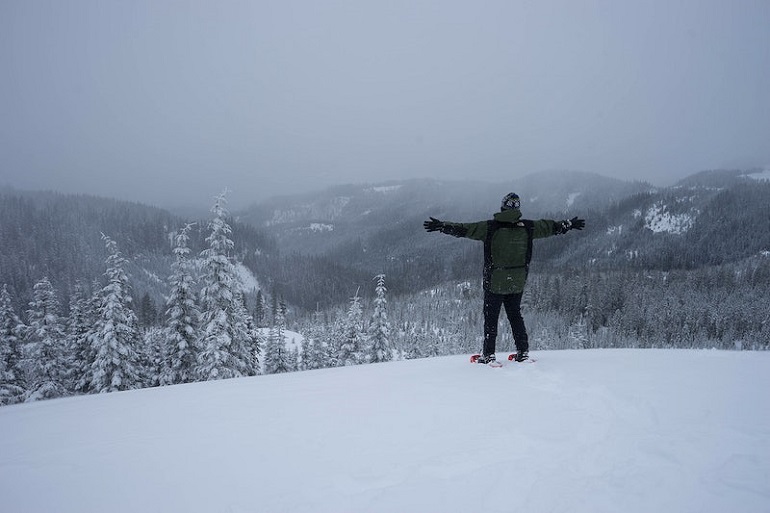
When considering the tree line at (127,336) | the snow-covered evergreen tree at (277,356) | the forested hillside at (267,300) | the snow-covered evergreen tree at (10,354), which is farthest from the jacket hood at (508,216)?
the snow-covered evergreen tree at (10,354)

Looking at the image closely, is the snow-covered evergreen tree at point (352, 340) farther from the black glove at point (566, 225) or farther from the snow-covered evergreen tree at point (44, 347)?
the black glove at point (566, 225)

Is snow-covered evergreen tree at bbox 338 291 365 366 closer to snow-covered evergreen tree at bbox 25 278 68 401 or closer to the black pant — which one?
snow-covered evergreen tree at bbox 25 278 68 401

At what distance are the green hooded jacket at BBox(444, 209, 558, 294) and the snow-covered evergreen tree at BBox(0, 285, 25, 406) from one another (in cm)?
2777

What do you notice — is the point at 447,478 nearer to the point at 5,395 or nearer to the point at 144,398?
the point at 144,398

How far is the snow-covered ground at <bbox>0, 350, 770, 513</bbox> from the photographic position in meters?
2.27

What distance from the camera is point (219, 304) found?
720 inches

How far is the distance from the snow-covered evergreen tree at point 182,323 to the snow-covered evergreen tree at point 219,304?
0.94 m

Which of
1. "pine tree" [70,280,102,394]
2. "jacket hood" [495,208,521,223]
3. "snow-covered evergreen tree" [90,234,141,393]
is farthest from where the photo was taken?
"pine tree" [70,280,102,394]

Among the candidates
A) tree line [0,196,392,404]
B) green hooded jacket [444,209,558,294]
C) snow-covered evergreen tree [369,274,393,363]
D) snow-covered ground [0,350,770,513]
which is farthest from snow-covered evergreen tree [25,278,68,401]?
green hooded jacket [444,209,558,294]

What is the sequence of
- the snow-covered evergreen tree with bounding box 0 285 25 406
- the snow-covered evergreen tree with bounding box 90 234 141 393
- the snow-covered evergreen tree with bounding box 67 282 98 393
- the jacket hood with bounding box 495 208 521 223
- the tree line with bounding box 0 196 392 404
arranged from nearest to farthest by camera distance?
the jacket hood with bounding box 495 208 521 223
the tree line with bounding box 0 196 392 404
the snow-covered evergreen tree with bounding box 90 234 141 393
the snow-covered evergreen tree with bounding box 0 285 25 406
the snow-covered evergreen tree with bounding box 67 282 98 393

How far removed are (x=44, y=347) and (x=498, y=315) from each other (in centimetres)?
2776

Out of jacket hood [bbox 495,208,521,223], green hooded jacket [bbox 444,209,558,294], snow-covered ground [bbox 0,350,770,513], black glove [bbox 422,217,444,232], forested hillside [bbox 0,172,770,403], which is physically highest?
jacket hood [bbox 495,208,521,223]

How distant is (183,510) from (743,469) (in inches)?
140

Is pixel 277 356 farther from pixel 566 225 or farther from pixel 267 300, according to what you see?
pixel 267 300
